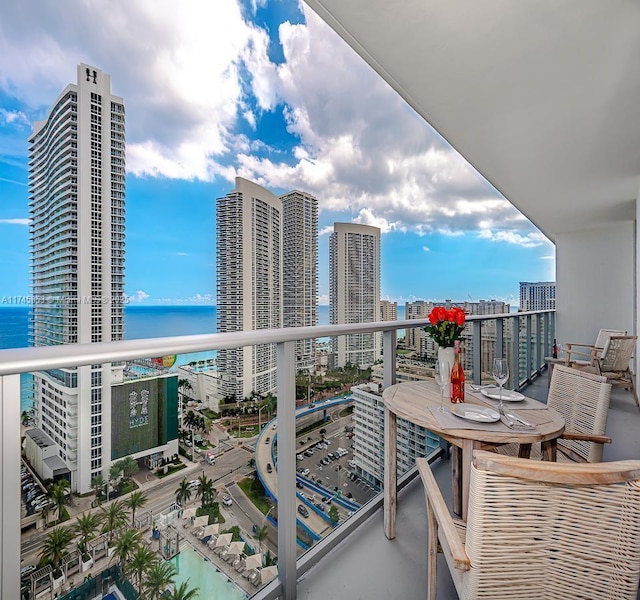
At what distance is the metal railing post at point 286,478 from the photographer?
4.33ft

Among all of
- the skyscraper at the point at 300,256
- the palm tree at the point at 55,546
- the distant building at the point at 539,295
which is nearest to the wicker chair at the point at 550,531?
the palm tree at the point at 55,546

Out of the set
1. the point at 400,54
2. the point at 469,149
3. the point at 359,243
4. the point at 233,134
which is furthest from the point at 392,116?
the point at 400,54

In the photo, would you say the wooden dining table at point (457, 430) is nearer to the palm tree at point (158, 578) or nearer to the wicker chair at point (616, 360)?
the palm tree at point (158, 578)

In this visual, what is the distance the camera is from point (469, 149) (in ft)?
11.3

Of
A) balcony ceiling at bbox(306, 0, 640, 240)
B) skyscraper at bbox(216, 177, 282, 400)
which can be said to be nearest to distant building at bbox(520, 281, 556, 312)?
balcony ceiling at bbox(306, 0, 640, 240)

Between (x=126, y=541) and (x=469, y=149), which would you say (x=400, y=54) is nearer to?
(x=469, y=149)

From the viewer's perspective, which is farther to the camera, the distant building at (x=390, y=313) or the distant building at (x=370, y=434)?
the distant building at (x=390, y=313)

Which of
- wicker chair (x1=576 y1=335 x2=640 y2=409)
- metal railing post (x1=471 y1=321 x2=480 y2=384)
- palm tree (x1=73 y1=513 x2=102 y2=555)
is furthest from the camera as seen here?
wicker chair (x1=576 y1=335 x2=640 y2=409)

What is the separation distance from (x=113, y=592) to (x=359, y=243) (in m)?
9.22

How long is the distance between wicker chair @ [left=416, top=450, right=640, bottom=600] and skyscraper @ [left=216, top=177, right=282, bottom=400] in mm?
6467

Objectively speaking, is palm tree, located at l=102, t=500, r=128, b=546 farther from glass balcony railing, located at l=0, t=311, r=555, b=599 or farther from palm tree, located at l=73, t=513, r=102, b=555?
glass balcony railing, located at l=0, t=311, r=555, b=599

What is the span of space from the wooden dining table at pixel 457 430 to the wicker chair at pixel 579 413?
186 millimetres

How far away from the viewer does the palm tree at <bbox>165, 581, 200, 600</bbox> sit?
3.31 ft

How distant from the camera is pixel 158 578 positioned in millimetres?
979
